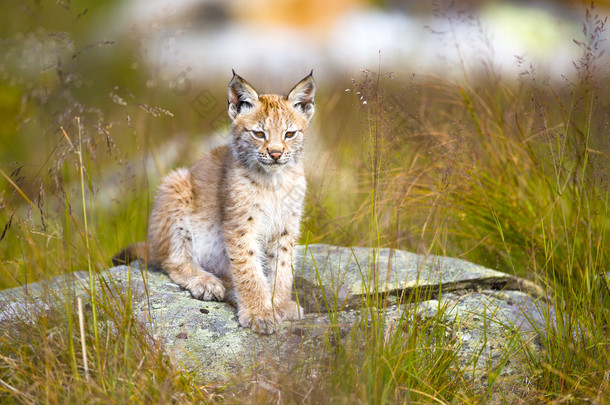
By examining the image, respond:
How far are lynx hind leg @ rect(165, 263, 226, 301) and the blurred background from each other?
1.42 feet

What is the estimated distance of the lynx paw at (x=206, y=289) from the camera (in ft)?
12.8

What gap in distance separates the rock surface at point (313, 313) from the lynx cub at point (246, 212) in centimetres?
16

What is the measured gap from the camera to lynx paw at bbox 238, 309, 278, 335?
11.5 ft

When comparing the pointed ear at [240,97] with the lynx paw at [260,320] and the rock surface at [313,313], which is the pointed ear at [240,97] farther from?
the lynx paw at [260,320]

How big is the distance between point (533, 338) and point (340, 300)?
3.98ft

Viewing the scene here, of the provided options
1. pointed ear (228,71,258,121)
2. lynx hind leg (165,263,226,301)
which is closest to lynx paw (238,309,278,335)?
lynx hind leg (165,263,226,301)

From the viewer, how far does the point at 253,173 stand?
3.96 metres

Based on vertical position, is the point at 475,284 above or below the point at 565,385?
above

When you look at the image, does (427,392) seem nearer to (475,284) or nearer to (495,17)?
(475,284)

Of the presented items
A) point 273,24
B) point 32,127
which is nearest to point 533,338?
point 32,127

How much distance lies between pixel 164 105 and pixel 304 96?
265 cm

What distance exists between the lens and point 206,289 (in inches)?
154

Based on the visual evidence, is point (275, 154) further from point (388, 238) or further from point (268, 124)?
point (388, 238)

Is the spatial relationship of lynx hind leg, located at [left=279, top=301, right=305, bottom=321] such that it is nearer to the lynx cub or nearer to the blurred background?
the lynx cub
